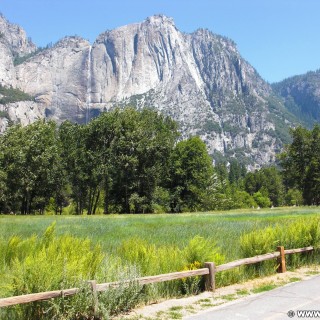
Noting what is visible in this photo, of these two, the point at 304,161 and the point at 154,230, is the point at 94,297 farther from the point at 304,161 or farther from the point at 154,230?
the point at 304,161

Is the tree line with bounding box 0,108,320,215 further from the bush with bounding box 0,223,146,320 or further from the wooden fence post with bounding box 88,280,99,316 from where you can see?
the wooden fence post with bounding box 88,280,99,316

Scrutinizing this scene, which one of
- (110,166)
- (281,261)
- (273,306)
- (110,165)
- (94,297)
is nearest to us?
(94,297)

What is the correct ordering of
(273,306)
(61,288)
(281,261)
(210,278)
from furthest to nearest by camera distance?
1. (281,261)
2. (210,278)
3. (273,306)
4. (61,288)

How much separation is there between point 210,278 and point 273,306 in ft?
6.73

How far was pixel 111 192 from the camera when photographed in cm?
5925

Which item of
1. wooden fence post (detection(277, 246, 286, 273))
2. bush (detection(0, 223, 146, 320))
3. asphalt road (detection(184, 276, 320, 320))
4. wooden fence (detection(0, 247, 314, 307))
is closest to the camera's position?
wooden fence (detection(0, 247, 314, 307))

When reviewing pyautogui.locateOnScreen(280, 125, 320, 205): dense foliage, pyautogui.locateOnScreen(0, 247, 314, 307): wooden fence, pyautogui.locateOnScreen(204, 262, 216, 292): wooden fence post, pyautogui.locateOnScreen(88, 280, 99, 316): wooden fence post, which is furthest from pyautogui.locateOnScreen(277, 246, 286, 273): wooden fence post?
pyautogui.locateOnScreen(280, 125, 320, 205): dense foliage

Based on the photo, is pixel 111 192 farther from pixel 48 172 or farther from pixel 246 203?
pixel 246 203

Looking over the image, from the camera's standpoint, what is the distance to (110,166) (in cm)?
5481

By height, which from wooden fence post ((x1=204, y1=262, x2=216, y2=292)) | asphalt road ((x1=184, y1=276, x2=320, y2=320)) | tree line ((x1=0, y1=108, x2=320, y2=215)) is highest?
tree line ((x1=0, y1=108, x2=320, y2=215))

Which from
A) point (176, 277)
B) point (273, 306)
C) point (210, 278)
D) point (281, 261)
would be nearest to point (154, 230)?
point (281, 261)

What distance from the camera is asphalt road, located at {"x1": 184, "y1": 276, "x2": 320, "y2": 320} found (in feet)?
25.0

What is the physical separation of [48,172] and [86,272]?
47401mm

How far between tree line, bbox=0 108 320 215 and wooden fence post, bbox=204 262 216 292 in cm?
4359
